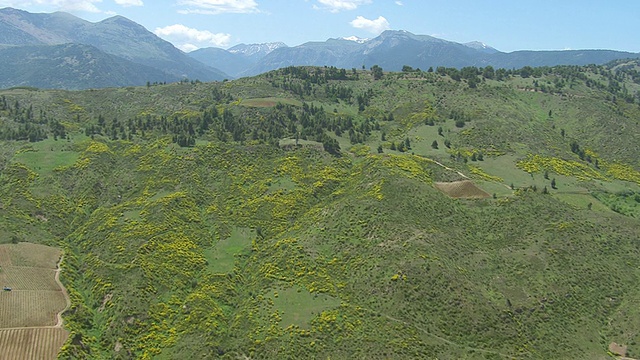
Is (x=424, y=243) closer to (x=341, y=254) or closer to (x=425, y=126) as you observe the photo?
(x=341, y=254)

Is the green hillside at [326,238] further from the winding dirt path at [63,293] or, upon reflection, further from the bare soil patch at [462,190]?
the winding dirt path at [63,293]

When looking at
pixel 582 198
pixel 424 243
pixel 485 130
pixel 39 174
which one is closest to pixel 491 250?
pixel 424 243

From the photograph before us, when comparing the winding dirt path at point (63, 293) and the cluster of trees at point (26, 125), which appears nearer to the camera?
the winding dirt path at point (63, 293)

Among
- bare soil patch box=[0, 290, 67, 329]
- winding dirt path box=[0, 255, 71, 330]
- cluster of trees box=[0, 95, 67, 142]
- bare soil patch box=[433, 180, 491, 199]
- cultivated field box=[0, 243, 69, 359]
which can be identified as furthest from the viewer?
cluster of trees box=[0, 95, 67, 142]

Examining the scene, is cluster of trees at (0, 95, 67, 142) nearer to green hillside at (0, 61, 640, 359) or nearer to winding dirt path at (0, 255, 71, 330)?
green hillside at (0, 61, 640, 359)

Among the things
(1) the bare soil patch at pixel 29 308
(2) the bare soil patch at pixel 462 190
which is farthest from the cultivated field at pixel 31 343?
(2) the bare soil patch at pixel 462 190

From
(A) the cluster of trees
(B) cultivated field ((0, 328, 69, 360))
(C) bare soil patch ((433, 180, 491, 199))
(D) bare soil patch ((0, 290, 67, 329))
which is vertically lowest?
(B) cultivated field ((0, 328, 69, 360))

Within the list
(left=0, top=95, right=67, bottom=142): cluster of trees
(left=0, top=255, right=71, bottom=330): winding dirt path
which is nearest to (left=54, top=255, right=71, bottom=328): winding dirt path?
(left=0, top=255, right=71, bottom=330): winding dirt path
